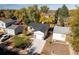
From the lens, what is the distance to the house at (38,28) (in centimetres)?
351

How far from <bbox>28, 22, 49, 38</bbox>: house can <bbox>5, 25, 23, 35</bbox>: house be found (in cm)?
10

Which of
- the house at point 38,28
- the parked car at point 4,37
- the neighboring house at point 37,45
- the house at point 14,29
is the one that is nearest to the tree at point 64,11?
the house at point 38,28

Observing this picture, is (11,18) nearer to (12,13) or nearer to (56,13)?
(12,13)

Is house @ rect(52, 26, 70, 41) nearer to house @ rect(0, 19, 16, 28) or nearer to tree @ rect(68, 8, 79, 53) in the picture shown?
tree @ rect(68, 8, 79, 53)

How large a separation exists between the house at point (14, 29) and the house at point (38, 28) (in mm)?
103

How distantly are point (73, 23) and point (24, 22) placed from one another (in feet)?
1.64

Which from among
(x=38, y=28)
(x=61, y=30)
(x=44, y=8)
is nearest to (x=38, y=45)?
(x=38, y=28)

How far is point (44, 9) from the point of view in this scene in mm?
3516

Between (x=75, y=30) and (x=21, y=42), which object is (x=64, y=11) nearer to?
(x=75, y=30)

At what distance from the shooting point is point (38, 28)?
3521 millimetres

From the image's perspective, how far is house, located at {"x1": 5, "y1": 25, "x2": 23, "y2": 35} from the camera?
351 cm

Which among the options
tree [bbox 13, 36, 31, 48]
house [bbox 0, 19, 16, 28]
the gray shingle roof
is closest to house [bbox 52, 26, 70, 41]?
the gray shingle roof

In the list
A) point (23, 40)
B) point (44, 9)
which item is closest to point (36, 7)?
point (44, 9)

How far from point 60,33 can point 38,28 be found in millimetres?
232
